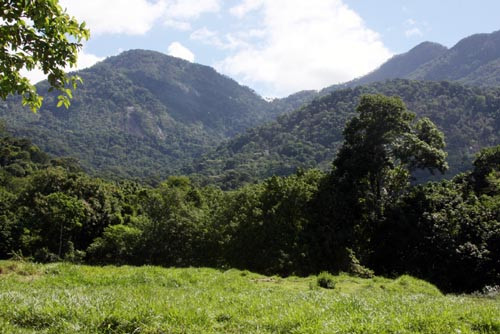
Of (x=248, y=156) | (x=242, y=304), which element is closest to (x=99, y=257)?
(x=242, y=304)

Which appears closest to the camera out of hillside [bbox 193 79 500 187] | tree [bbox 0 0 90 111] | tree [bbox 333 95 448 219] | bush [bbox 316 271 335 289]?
tree [bbox 0 0 90 111]

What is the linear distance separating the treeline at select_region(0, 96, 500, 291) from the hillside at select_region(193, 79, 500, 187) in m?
95.7

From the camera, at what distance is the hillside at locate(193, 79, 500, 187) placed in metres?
138

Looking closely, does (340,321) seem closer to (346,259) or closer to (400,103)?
(346,259)

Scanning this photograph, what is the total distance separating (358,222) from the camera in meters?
30.2

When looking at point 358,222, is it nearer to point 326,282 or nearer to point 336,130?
point 326,282

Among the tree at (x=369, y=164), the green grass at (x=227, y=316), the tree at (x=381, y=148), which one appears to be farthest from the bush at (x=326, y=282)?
the tree at (x=381, y=148)

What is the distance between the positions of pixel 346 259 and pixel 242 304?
2003 centimetres

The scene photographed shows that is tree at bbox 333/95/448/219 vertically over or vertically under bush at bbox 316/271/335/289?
over

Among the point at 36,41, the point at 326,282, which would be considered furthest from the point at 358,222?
the point at 36,41

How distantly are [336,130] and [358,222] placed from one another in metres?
138

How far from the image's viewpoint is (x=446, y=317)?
254 inches

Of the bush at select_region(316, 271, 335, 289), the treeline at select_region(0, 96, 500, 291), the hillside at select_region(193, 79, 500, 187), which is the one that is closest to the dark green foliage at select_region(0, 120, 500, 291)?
Answer: the treeline at select_region(0, 96, 500, 291)

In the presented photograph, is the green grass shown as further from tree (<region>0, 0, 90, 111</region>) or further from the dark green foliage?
the dark green foliage
